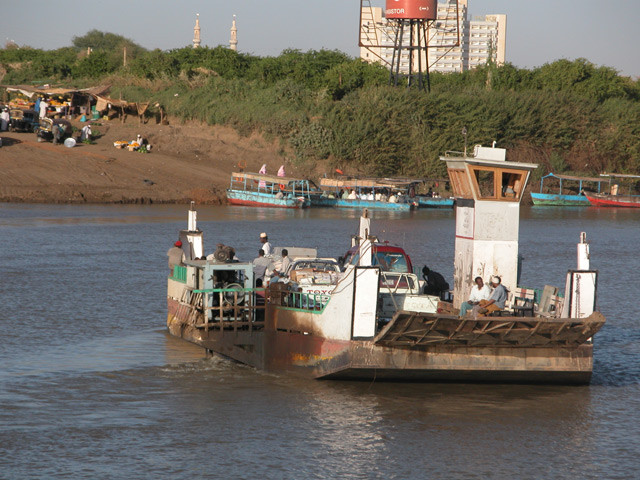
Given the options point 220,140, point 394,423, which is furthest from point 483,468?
point 220,140

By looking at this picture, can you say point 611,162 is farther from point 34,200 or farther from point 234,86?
point 34,200

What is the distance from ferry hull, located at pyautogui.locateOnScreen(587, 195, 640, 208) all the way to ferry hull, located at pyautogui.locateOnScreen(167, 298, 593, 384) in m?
56.8

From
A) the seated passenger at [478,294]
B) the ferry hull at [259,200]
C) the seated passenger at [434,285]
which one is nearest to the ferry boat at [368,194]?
the ferry hull at [259,200]

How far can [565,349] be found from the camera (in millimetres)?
15227

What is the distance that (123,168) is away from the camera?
57.0 m

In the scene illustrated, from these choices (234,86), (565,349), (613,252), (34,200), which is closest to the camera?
(565,349)

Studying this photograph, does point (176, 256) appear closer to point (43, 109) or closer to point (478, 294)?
point (478, 294)

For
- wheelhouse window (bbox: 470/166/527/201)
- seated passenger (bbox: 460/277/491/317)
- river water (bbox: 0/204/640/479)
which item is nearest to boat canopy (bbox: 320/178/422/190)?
river water (bbox: 0/204/640/479)

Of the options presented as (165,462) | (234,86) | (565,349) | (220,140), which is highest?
(234,86)

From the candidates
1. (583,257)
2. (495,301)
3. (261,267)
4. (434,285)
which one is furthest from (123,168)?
(583,257)

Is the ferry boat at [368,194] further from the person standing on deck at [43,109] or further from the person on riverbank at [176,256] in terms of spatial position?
the person on riverbank at [176,256]

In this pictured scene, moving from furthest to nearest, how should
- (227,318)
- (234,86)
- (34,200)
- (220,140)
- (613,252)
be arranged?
1. (234,86)
2. (220,140)
3. (34,200)
4. (613,252)
5. (227,318)

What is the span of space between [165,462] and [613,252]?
102ft

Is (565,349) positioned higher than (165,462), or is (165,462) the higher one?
(565,349)
